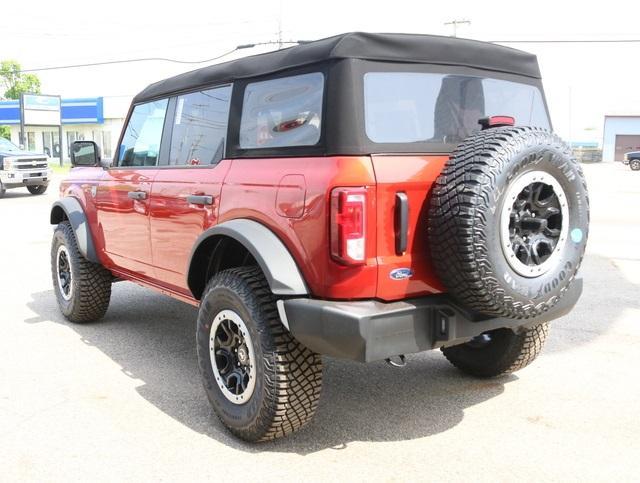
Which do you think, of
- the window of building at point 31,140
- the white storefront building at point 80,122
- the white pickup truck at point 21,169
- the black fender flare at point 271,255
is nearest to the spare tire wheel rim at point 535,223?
the black fender flare at point 271,255

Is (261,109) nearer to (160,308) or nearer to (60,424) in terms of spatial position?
(60,424)

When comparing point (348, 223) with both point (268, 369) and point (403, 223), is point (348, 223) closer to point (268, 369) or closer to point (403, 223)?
point (403, 223)

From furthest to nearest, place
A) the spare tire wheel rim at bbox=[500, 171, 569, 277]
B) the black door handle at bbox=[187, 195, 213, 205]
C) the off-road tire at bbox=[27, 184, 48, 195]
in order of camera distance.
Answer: the off-road tire at bbox=[27, 184, 48, 195] → the black door handle at bbox=[187, 195, 213, 205] → the spare tire wheel rim at bbox=[500, 171, 569, 277]

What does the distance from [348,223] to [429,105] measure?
A: 0.86m

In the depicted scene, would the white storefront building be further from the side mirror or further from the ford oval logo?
the ford oval logo

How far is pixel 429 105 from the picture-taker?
3.30m

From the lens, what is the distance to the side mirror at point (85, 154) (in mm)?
5367

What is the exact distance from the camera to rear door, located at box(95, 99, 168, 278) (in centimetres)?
456

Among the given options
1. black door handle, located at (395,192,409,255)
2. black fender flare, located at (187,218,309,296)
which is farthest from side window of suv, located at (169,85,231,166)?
black door handle, located at (395,192,409,255)

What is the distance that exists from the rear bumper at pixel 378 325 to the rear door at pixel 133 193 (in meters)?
1.90

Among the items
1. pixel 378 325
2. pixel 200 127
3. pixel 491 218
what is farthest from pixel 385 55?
pixel 200 127

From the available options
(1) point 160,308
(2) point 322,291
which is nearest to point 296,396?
(2) point 322,291

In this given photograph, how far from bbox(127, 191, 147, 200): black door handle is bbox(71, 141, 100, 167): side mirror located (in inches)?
37.9

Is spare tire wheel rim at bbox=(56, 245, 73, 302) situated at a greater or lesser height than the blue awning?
lesser
